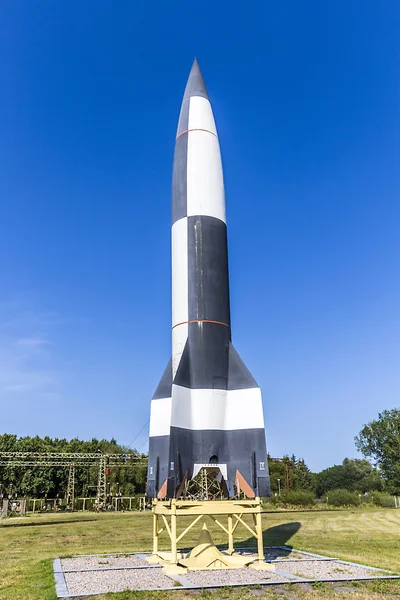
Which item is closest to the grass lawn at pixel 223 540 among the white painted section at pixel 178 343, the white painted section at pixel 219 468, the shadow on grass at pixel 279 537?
the shadow on grass at pixel 279 537

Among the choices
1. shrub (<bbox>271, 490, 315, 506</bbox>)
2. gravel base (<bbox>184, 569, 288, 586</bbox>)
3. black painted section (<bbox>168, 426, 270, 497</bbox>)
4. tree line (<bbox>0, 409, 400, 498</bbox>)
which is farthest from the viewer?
tree line (<bbox>0, 409, 400, 498</bbox>)

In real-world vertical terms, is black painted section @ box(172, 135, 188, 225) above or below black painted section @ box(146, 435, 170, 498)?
above

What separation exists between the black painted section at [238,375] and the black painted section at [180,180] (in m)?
4.87

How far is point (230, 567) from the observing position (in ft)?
40.6

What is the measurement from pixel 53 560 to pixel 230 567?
5.06m

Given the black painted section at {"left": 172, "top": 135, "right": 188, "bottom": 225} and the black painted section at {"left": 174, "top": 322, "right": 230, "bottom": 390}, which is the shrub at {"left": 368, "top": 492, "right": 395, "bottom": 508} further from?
the black painted section at {"left": 172, "top": 135, "right": 188, "bottom": 225}

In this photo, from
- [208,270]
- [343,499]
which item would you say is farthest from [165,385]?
[343,499]

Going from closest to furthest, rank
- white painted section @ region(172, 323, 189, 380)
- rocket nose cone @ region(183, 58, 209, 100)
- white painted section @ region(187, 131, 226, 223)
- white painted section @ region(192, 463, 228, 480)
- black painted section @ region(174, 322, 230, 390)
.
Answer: white painted section @ region(192, 463, 228, 480) < black painted section @ region(174, 322, 230, 390) < white painted section @ region(172, 323, 189, 380) < white painted section @ region(187, 131, 226, 223) < rocket nose cone @ region(183, 58, 209, 100)

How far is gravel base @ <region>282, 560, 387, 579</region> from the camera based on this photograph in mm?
10930

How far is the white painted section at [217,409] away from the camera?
13.4 metres

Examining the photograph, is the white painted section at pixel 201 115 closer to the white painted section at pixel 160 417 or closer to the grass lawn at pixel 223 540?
the white painted section at pixel 160 417

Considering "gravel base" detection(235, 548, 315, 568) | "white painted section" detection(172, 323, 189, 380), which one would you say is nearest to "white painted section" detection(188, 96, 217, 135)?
"white painted section" detection(172, 323, 189, 380)

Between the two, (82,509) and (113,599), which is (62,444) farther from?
(113,599)

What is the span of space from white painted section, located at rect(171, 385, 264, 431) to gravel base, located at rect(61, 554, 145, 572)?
3971 mm
